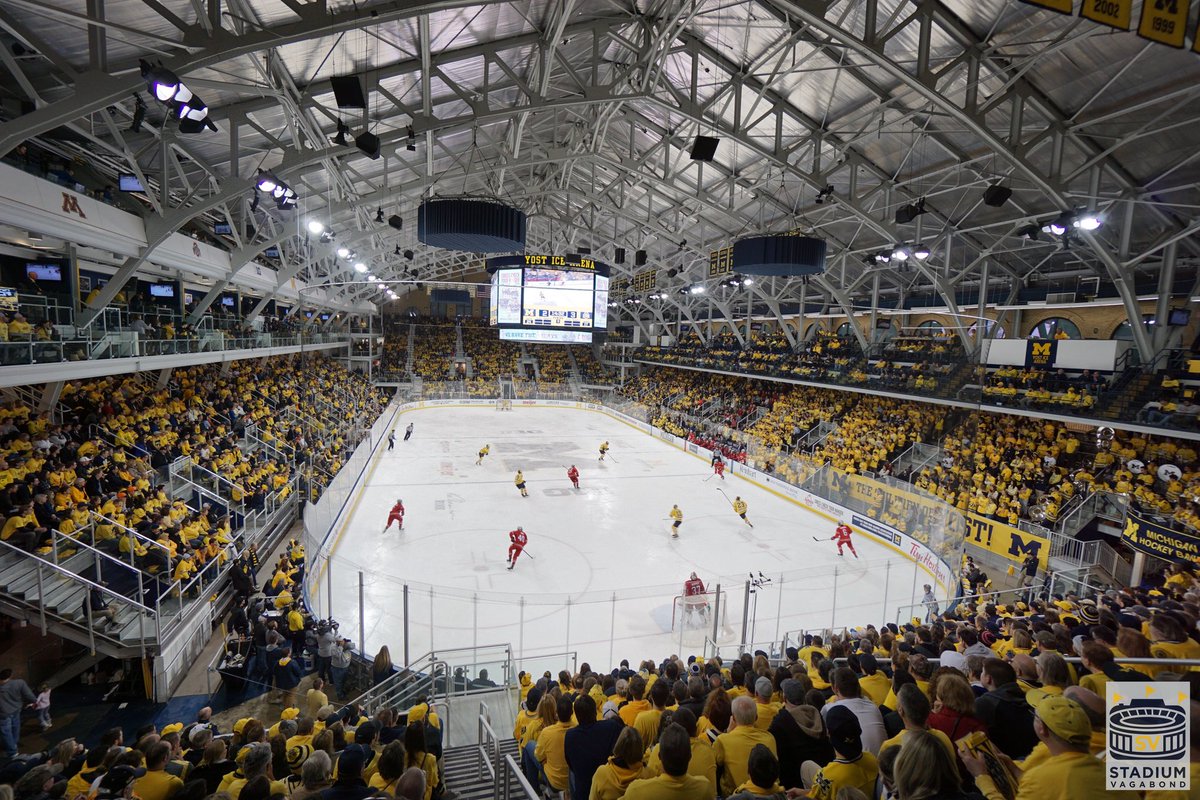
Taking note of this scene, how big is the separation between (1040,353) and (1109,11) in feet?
60.7

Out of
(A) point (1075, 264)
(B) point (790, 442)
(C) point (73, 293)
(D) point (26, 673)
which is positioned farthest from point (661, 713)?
(A) point (1075, 264)

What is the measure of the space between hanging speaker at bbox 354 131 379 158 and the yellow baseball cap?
12371 millimetres

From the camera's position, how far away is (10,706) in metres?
6.40

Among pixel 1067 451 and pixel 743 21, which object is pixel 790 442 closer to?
pixel 1067 451

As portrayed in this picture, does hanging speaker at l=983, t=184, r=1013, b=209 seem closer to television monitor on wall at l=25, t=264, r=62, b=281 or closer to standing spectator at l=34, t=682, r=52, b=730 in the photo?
standing spectator at l=34, t=682, r=52, b=730

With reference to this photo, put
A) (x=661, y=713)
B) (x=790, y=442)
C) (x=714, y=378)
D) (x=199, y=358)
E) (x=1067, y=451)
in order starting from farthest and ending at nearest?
(x=714, y=378) → (x=790, y=442) → (x=1067, y=451) → (x=199, y=358) → (x=661, y=713)

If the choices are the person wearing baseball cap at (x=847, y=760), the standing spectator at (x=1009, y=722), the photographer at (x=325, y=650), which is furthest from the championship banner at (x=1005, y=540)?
the photographer at (x=325, y=650)

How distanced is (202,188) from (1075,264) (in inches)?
1229

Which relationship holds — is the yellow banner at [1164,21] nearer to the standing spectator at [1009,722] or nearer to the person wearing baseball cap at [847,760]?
the standing spectator at [1009,722]

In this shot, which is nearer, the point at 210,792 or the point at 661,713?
the point at 210,792

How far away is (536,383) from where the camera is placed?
47.3 metres

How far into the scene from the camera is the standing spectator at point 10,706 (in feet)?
20.9

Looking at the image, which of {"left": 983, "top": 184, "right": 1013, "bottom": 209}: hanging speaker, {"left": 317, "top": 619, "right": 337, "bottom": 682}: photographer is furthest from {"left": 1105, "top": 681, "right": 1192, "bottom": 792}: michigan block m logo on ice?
{"left": 983, "top": 184, "right": 1013, "bottom": 209}: hanging speaker

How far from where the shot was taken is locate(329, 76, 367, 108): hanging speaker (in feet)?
30.6
